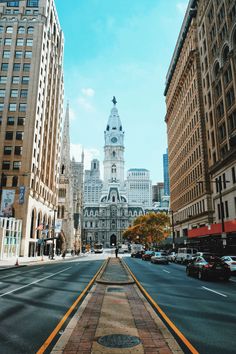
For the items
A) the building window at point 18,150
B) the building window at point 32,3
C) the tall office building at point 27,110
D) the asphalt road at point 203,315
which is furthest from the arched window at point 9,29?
the asphalt road at point 203,315

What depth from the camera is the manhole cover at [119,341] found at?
5.88 meters

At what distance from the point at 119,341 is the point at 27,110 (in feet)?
186

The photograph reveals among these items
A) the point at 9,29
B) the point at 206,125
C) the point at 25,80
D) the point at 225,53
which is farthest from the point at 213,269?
the point at 9,29

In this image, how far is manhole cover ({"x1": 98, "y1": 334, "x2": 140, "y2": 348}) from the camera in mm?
5883

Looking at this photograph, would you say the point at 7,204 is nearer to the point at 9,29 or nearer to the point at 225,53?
the point at 225,53

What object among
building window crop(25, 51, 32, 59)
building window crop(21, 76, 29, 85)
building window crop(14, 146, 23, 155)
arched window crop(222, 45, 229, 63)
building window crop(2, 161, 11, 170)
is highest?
building window crop(25, 51, 32, 59)

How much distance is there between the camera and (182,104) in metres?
68.4

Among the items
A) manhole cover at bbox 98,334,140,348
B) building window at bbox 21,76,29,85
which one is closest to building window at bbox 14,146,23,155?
building window at bbox 21,76,29,85

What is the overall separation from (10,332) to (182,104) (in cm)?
6724

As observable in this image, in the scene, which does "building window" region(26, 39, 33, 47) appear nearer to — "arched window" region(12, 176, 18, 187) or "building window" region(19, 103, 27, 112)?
"building window" region(19, 103, 27, 112)

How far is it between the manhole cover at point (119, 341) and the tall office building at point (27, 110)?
44.3 meters

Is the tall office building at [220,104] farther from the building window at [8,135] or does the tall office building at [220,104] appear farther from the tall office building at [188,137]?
the building window at [8,135]

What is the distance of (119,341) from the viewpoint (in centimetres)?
615

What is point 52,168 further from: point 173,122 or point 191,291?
point 191,291
